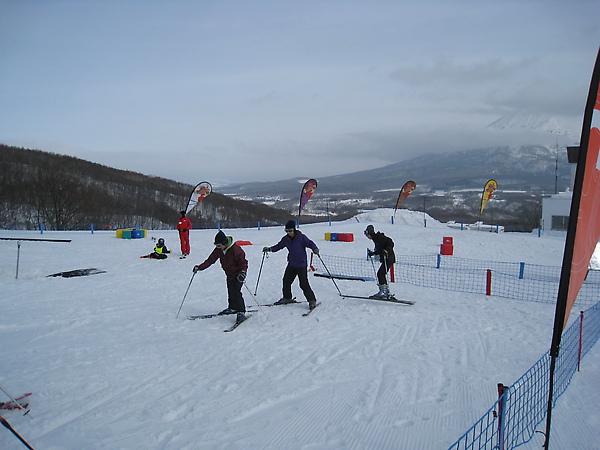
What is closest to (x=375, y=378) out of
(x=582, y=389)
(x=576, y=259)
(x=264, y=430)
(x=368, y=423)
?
(x=368, y=423)

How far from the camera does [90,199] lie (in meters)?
53.1

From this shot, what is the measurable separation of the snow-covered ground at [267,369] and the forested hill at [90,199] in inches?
1063

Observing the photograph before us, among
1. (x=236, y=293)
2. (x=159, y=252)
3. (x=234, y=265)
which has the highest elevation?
(x=234, y=265)

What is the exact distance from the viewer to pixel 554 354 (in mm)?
2529

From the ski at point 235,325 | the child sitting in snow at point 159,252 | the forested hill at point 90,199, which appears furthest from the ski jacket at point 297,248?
the forested hill at point 90,199

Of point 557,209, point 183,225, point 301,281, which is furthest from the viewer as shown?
point 557,209

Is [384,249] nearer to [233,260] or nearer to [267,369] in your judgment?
[233,260]

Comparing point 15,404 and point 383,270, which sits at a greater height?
point 383,270

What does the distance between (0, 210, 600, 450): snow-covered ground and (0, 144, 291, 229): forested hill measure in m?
27.0

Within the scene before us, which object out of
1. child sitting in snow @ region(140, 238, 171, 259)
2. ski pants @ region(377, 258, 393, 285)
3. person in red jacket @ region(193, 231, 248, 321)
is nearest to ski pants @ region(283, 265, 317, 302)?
person in red jacket @ region(193, 231, 248, 321)

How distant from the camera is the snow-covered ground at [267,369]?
156 inches

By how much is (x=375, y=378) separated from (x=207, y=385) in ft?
7.10

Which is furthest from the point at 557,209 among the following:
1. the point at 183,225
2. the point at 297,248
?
the point at 297,248

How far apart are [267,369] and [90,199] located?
55.4 m
